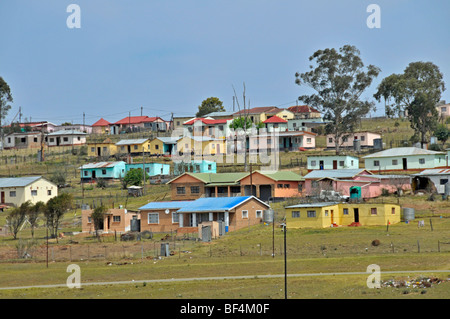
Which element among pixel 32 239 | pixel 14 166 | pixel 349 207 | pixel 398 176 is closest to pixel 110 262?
pixel 32 239

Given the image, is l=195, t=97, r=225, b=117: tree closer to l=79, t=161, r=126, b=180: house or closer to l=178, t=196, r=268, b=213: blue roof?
l=79, t=161, r=126, b=180: house

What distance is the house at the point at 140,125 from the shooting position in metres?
131

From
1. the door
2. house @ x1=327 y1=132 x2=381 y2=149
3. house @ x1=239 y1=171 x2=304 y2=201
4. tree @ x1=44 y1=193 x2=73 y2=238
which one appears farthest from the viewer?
house @ x1=327 y1=132 x2=381 y2=149

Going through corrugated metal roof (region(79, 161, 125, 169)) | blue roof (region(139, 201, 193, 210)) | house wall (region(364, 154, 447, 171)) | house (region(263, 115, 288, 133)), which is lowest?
blue roof (region(139, 201, 193, 210))

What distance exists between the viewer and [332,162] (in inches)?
3332

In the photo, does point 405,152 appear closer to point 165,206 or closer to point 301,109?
point 165,206

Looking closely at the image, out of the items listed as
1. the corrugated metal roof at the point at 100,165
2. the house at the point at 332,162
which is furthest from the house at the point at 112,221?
the corrugated metal roof at the point at 100,165

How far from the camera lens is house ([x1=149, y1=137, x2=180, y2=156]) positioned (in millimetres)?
107050

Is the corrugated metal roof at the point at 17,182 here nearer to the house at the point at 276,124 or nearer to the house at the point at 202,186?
the house at the point at 202,186

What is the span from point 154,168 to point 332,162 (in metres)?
23.5

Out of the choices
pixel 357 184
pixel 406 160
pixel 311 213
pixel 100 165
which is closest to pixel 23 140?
pixel 100 165

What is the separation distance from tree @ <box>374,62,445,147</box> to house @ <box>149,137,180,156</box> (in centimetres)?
2996

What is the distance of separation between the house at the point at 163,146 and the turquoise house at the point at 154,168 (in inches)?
403

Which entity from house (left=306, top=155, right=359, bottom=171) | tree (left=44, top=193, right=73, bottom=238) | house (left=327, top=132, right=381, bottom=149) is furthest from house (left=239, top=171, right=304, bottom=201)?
house (left=327, top=132, right=381, bottom=149)
